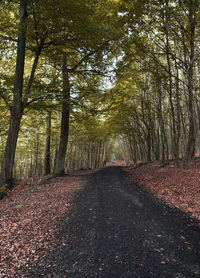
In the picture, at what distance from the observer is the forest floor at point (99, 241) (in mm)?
2832

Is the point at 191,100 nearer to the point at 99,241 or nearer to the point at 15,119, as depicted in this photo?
the point at 99,241

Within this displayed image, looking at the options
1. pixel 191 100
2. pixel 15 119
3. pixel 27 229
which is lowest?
pixel 27 229

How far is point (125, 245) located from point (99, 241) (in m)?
0.59

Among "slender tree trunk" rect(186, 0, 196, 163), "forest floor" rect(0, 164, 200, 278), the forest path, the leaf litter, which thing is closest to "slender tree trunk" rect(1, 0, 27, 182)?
the leaf litter

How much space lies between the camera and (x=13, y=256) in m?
3.37

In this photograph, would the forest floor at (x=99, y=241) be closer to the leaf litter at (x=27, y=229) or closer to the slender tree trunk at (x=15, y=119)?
the leaf litter at (x=27, y=229)

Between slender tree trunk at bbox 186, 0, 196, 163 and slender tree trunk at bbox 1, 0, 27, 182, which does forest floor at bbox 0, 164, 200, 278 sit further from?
slender tree trunk at bbox 186, 0, 196, 163

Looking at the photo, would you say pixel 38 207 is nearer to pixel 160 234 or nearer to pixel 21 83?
pixel 160 234

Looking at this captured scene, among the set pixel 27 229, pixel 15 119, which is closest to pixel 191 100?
pixel 15 119

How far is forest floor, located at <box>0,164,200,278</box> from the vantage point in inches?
111

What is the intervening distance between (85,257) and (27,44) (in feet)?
36.7

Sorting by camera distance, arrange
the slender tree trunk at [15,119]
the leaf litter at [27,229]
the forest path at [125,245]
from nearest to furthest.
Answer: the forest path at [125,245]
the leaf litter at [27,229]
the slender tree trunk at [15,119]

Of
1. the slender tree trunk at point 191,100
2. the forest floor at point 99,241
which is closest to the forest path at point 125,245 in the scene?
the forest floor at point 99,241

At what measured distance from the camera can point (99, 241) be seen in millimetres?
3713
